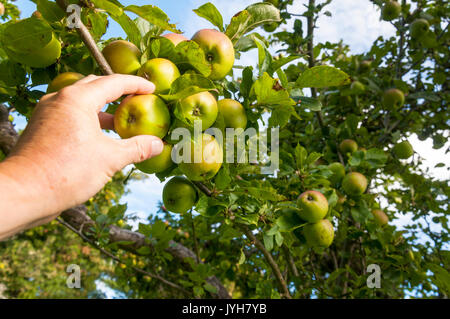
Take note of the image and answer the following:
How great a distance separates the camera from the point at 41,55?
0.85m

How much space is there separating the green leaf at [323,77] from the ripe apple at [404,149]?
6.04ft

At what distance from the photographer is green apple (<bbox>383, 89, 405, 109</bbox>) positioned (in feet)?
8.23

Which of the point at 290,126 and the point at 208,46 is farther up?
the point at 290,126

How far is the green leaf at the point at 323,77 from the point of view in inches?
34.8

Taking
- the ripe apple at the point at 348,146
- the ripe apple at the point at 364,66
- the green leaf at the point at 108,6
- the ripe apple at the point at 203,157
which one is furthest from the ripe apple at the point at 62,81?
the ripe apple at the point at 364,66

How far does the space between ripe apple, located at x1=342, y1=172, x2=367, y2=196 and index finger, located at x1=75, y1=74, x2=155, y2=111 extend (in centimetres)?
149

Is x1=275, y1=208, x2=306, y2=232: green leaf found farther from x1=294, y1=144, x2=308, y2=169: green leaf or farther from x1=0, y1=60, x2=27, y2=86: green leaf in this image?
x1=0, y1=60, x2=27, y2=86: green leaf

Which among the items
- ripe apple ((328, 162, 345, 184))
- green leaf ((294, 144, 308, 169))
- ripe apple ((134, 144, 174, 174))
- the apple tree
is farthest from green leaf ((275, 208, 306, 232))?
ripe apple ((328, 162, 345, 184))

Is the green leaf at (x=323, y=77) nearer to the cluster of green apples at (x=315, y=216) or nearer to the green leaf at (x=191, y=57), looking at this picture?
the green leaf at (x=191, y=57)

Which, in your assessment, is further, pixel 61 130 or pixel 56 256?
pixel 56 256

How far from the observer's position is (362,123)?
3080mm

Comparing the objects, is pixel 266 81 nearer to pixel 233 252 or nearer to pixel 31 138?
pixel 31 138

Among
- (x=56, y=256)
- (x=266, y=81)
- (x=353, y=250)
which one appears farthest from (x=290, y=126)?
(x=56, y=256)
